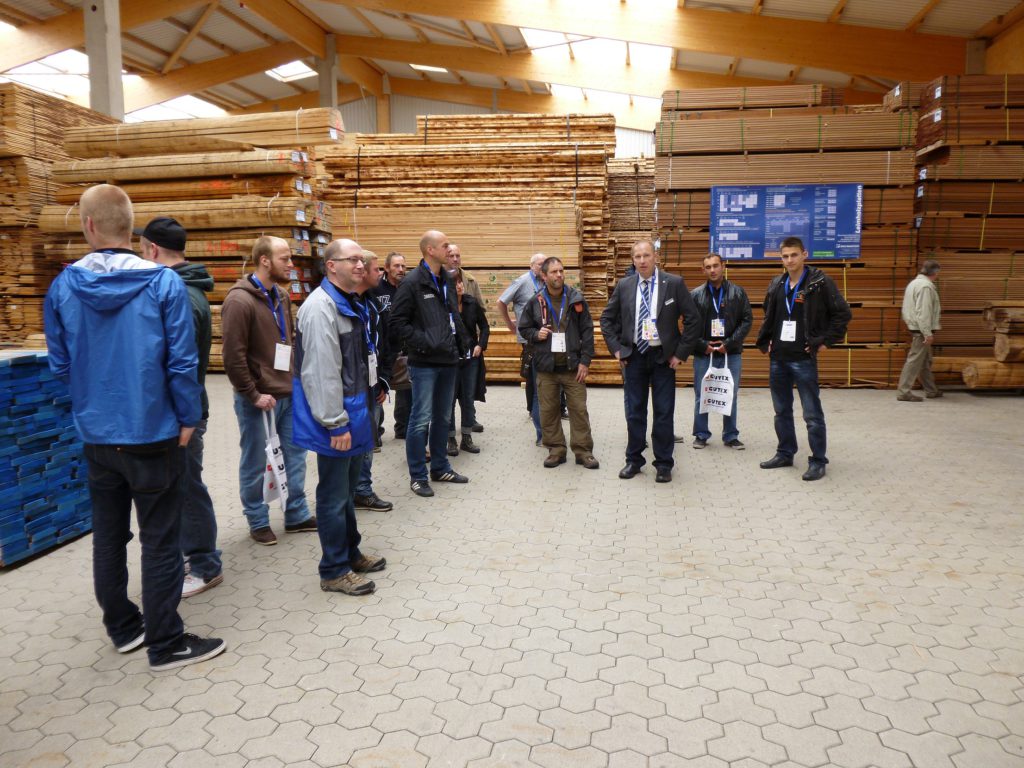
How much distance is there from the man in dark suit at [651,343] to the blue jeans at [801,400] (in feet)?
2.94

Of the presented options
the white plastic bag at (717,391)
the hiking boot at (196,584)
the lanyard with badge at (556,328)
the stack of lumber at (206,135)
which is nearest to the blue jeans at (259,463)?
the hiking boot at (196,584)

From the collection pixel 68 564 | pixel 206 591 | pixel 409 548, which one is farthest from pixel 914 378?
pixel 68 564

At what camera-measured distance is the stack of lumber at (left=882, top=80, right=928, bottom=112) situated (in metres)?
10.7

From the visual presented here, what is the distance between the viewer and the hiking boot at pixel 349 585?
3820 millimetres

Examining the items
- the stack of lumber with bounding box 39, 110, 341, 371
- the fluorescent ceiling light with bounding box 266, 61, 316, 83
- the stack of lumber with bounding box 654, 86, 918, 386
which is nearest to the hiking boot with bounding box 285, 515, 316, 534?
the stack of lumber with bounding box 39, 110, 341, 371

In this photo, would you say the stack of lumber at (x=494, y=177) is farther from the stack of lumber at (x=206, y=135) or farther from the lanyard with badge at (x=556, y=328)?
the lanyard with badge at (x=556, y=328)

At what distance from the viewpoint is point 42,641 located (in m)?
3.41

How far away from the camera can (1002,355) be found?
965 centimetres

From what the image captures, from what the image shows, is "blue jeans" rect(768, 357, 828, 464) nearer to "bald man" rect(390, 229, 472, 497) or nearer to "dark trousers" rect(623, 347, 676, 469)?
"dark trousers" rect(623, 347, 676, 469)

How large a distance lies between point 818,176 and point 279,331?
8.54m

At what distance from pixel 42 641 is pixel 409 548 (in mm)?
1978

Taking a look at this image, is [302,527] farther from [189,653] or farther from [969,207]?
[969,207]

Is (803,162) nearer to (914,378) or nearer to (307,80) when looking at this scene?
(914,378)

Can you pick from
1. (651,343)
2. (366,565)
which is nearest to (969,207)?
(651,343)
